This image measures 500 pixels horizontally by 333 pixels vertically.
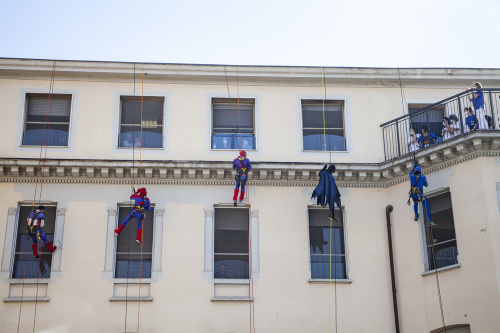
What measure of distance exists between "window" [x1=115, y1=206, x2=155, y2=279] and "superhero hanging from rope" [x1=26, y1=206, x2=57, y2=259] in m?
1.96

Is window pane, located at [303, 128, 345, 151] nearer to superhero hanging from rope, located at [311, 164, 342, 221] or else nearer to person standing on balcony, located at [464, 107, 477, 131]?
superhero hanging from rope, located at [311, 164, 342, 221]

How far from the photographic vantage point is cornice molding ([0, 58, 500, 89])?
74.6 feet

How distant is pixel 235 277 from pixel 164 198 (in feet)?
10.4

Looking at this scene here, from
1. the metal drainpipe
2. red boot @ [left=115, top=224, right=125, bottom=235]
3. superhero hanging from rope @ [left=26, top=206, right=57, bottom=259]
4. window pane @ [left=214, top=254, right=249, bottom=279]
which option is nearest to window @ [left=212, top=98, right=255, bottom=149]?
window pane @ [left=214, top=254, right=249, bottom=279]

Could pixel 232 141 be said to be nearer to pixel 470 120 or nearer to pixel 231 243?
pixel 231 243

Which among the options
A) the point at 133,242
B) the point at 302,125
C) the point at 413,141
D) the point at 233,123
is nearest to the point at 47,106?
the point at 133,242

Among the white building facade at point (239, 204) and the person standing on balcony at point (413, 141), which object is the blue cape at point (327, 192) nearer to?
the white building facade at point (239, 204)

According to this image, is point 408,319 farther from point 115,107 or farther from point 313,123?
point 115,107

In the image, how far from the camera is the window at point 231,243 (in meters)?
21.3

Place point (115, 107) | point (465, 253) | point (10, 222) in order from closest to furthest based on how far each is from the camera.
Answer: point (465, 253), point (10, 222), point (115, 107)

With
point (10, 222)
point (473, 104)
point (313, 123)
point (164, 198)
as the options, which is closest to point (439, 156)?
point (473, 104)

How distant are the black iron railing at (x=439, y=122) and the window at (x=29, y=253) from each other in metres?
10.5

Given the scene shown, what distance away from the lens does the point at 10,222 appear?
2116 cm

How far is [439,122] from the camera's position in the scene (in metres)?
23.3
